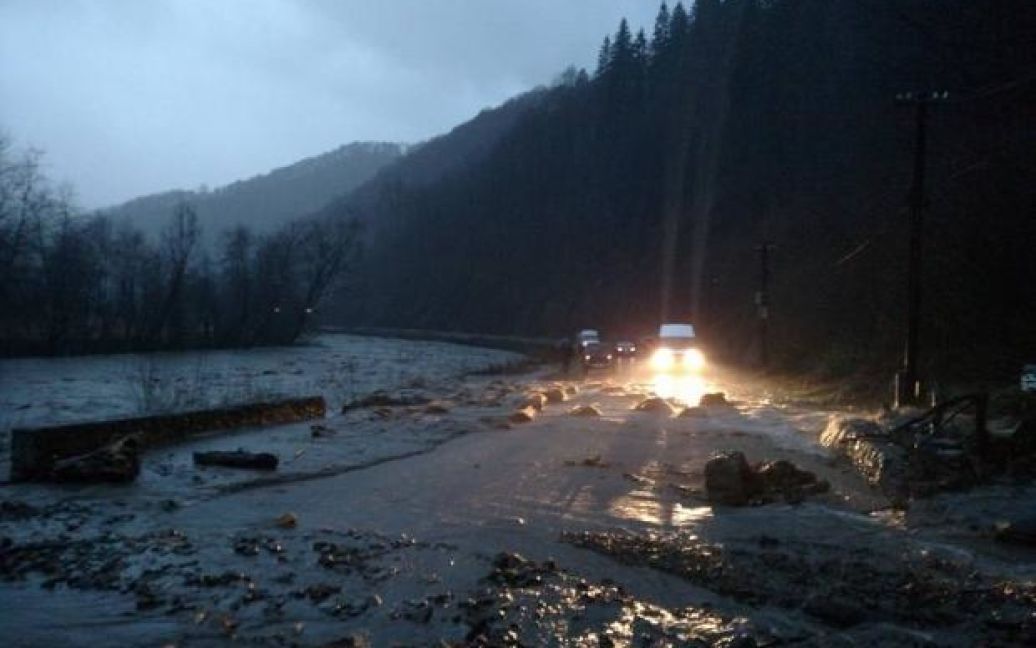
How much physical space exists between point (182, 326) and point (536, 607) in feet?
295

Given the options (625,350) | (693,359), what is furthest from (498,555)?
(625,350)

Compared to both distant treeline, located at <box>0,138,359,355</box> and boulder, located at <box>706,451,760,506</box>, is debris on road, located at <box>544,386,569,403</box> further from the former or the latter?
distant treeline, located at <box>0,138,359,355</box>

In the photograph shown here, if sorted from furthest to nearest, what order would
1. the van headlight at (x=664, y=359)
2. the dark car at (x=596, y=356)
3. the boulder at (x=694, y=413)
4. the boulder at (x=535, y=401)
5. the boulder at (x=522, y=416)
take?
the dark car at (x=596, y=356)
the van headlight at (x=664, y=359)
the boulder at (x=535, y=401)
the boulder at (x=694, y=413)
the boulder at (x=522, y=416)

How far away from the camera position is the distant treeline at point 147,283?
236 feet

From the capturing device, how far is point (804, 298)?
56281 millimetres

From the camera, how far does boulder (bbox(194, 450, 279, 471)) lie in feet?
52.9

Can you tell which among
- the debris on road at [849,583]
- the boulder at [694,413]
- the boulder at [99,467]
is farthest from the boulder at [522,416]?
the debris on road at [849,583]

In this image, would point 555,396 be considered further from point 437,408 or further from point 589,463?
point 589,463

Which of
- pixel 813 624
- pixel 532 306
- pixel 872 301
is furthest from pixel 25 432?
pixel 532 306

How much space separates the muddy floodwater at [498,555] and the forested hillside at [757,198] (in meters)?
6.20

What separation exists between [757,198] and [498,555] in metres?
79.4

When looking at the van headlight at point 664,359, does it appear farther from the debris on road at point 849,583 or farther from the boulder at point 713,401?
the debris on road at point 849,583

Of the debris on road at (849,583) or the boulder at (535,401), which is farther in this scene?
the boulder at (535,401)

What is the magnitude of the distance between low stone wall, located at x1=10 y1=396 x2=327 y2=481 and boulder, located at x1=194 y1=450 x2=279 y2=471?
1766 mm
